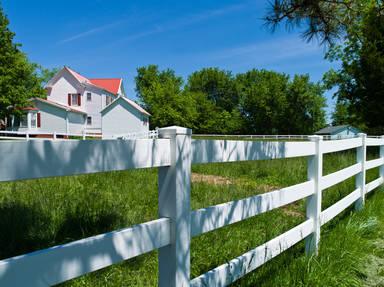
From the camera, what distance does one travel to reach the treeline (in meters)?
68.5

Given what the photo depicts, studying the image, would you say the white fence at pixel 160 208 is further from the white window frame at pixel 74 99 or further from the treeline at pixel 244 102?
the treeline at pixel 244 102

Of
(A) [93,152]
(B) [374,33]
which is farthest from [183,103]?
(A) [93,152]

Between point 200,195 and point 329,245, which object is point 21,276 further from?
point 200,195

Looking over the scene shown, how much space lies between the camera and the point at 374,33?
1856 centimetres

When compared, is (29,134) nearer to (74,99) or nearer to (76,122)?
(76,122)

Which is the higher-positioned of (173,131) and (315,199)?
(173,131)

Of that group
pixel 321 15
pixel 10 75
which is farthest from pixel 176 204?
pixel 10 75

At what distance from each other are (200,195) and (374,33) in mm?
17434

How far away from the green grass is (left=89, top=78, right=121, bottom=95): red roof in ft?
125

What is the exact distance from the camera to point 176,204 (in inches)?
75.5

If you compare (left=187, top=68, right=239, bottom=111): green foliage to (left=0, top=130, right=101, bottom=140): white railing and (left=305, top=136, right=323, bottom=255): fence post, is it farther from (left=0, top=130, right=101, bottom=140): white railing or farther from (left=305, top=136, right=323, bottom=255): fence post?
(left=305, top=136, right=323, bottom=255): fence post

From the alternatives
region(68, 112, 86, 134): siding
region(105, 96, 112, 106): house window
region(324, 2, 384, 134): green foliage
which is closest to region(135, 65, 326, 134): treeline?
region(105, 96, 112, 106): house window

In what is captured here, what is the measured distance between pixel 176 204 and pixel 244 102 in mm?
76082

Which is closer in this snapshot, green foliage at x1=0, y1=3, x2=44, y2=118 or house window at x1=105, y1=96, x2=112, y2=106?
green foliage at x1=0, y1=3, x2=44, y2=118
